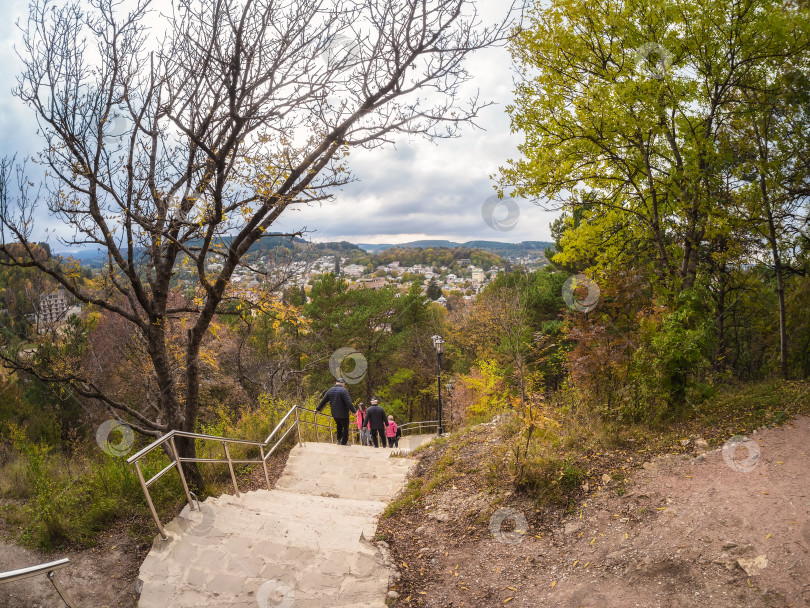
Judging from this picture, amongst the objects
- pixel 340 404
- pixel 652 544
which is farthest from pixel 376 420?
pixel 652 544

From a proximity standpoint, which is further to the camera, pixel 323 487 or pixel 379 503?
pixel 323 487

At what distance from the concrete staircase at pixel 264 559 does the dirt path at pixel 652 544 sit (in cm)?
44

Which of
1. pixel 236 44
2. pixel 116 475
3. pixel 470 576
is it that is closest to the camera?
pixel 470 576

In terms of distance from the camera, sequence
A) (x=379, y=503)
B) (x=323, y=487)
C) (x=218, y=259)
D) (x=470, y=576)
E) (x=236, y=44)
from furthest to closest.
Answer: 1. (x=323, y=487)
2. (x=379, y=503)
3. (x=218, y=259)
4. (x=236, y=44)
5. (x=470, y=576)

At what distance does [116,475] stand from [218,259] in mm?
3090

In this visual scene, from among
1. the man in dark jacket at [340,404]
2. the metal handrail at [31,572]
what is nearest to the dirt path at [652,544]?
the metal handrail at [31,572]

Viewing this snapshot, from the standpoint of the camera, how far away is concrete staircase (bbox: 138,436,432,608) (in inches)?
154

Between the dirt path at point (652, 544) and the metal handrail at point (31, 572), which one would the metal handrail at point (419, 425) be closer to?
the dirt path at point (652, 544)

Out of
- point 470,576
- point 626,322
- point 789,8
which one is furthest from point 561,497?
point 789,8

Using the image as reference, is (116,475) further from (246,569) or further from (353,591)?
(353,591)

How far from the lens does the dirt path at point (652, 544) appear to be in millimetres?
3605

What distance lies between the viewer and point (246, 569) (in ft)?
13.8

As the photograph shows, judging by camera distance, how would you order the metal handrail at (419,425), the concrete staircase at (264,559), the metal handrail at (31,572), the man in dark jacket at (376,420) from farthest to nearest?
the metal handrail at (419,425) < the man in dark jacket at (376,420) < the concrete staircase at (264,559) < the metal handrail at (31,572)

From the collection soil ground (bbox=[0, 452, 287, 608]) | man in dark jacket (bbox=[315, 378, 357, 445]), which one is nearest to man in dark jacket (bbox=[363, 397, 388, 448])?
man in dark jacket (bbox=[315, 378, 357, 445])
